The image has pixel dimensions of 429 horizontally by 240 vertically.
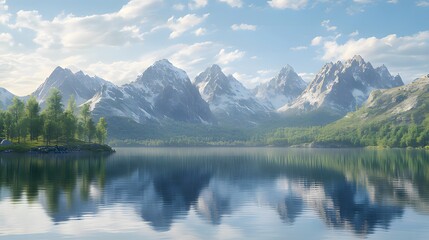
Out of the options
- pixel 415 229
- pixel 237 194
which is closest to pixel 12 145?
pixel 237 194

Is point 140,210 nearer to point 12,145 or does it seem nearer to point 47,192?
point 47,192

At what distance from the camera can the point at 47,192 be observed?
70.3m

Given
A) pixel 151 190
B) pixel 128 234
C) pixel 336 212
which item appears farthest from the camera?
pixel 151 190

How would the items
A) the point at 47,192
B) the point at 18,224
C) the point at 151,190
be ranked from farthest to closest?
the point at 151,190
the point at 47,192
the point at 18,224

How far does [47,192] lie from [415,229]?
5287 cm

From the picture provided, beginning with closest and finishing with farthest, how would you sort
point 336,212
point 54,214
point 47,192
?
1. point 54,214
2. point 336,212
3. point 47,192

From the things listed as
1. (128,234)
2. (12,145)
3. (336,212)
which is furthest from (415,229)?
(12,145)

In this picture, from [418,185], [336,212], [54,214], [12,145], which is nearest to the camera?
[54,214]

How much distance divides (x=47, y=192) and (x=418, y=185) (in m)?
66.2

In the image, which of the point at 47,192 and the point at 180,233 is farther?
the point at 47,192

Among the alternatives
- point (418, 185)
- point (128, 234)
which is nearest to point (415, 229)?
point (128, 234)

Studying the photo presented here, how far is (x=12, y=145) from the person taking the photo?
193750 millimetres

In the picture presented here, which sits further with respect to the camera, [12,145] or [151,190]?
[12,145]

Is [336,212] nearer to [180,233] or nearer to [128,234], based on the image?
[180,233]
